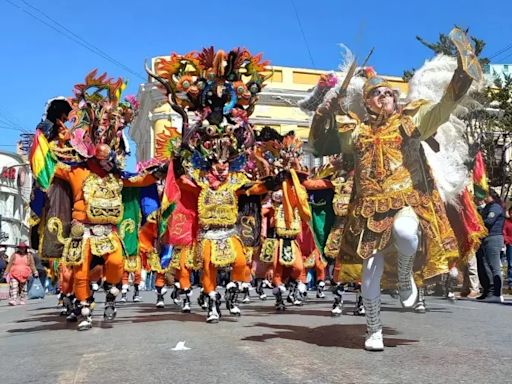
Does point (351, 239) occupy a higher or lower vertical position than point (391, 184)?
lower

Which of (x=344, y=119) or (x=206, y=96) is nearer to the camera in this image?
(x=344, y=119)

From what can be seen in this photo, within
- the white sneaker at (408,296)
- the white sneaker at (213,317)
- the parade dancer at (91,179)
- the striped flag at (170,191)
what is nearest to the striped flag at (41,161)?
the parade dancer at (91,179)

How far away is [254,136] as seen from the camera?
9.07m

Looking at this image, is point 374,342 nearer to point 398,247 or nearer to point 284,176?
point 398,247

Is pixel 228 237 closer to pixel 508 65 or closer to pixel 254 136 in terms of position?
pixel 254 136

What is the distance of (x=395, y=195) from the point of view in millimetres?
5195

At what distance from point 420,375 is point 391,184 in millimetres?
1644

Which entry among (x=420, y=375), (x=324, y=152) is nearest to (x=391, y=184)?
(x=324, y=152)

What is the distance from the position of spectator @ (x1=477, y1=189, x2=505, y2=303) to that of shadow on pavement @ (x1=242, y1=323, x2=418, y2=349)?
4762 millimetres

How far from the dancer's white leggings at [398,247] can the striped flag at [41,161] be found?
386cm

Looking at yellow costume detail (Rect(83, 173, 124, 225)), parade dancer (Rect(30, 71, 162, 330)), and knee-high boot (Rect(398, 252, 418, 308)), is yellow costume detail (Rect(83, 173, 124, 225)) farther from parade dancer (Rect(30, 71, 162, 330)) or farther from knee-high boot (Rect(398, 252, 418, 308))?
knee-high boot (Rect(398, 252, 418, 308))

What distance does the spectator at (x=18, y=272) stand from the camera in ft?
49.7

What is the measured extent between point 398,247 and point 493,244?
22.5 feet

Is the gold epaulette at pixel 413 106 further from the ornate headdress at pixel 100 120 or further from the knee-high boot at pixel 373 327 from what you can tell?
the ornate headdress at pixel 100 120
